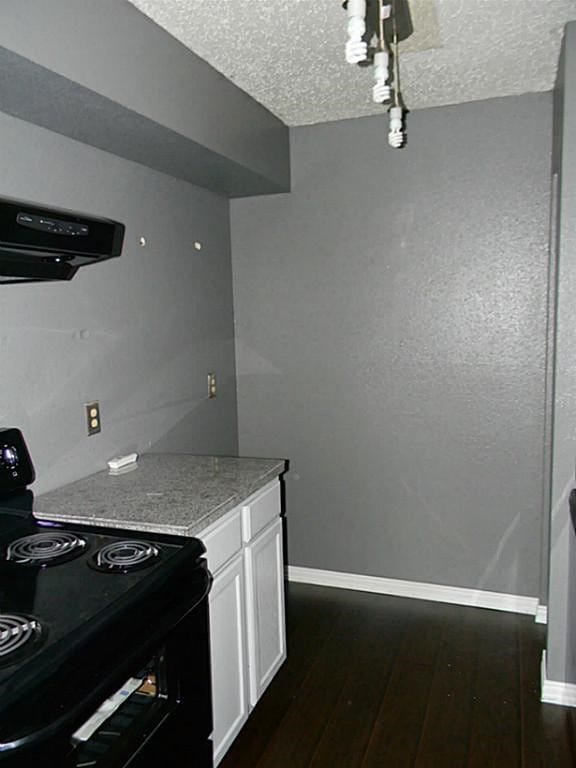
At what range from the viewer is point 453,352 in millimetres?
2879

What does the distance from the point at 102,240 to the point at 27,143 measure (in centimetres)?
53

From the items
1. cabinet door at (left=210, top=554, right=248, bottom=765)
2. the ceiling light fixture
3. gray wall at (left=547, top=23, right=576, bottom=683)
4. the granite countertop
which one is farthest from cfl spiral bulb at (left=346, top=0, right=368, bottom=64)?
cabinet door at (left=210, top=554, right=248, bottom=765)

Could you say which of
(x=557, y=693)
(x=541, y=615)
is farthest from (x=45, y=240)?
(x=541, y=615)

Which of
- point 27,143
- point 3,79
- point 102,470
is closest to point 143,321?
point 102,470

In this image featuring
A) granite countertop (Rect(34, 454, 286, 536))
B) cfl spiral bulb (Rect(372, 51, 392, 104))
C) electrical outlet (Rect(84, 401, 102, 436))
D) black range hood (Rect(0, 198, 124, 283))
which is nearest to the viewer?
black range hood (Rect(0, 198, 124, 283))

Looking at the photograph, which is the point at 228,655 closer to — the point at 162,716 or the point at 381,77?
the point at 162,716

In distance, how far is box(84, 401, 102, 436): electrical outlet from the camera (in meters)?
2.17

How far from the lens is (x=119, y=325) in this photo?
2332 millimetres

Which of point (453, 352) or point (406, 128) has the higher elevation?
point (406, 128)

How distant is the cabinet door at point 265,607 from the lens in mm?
2072

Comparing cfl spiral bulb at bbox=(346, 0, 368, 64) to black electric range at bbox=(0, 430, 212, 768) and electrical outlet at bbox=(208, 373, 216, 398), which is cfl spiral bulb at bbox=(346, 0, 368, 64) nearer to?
black electric range at bbox=(0, 430, 212, 768)

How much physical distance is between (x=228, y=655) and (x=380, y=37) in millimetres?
1878

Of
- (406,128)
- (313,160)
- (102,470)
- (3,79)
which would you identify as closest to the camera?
(3,79)

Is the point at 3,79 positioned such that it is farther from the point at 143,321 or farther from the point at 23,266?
the point at 143,321
